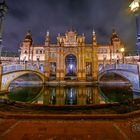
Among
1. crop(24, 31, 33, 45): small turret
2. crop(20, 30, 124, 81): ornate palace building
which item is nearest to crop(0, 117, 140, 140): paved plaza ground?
crop(20, 30, 124, 81): ornate palace building

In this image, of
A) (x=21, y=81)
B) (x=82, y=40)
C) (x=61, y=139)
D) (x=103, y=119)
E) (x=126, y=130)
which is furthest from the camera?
(x=82, y=40)

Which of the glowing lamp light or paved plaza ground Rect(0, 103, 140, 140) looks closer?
paved plaza ground Rect(0, 103, 140, 140)

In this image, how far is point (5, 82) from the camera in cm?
2162

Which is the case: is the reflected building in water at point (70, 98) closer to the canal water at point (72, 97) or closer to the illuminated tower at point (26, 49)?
the canal water at point (72, 97)

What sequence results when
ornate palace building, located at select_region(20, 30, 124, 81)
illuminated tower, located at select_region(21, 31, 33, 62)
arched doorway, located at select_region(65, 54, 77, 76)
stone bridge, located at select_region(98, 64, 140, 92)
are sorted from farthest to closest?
illuminated tower, located at select_region(21, 31, 33, 62) → arched doorway, located at select_region(65, 54, 77, 76) → ornate palace building, located at select_region(20, 30, 124, 81) → stone bridge, located at select_region(98, 64, 140, 92)

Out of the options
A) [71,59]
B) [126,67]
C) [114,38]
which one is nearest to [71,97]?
[126,67]

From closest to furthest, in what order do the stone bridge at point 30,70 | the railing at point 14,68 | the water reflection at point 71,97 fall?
the water reflection at point 71,97 < the stone bridge at point 30,70 < the railing at point 14,68

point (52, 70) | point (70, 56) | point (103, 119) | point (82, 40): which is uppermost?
point (82, 40)

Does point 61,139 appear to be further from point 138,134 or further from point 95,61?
point 95,61

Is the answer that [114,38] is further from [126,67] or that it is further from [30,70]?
[30,70]

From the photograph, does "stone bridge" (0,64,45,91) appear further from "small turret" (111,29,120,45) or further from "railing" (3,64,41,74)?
"small turret" (111,29,120,45)

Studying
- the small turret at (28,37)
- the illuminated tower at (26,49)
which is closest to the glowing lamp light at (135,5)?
the illuminated tower at (26,49)

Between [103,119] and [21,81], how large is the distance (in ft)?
127

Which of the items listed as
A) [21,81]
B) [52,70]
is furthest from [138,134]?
[52,70]
